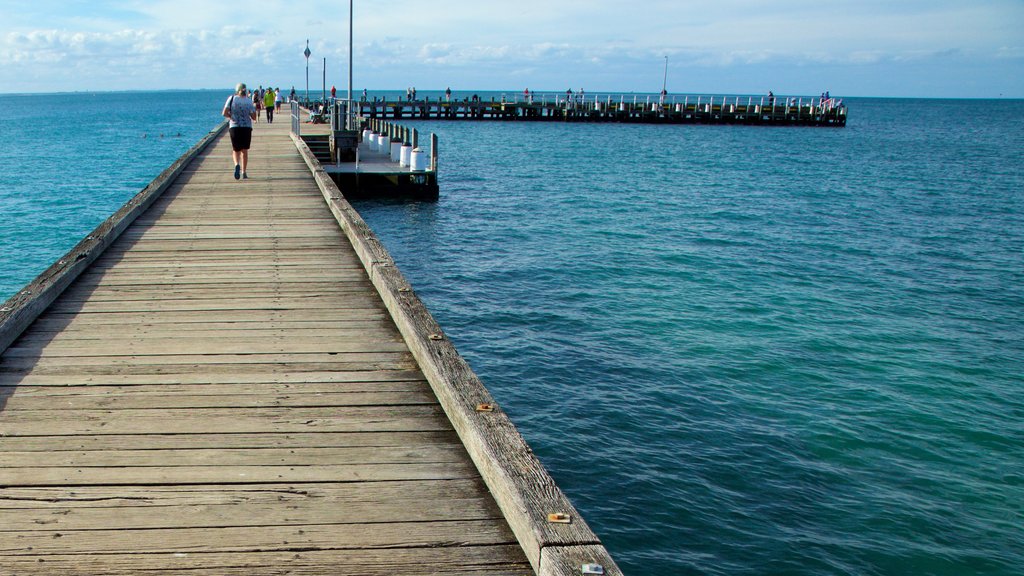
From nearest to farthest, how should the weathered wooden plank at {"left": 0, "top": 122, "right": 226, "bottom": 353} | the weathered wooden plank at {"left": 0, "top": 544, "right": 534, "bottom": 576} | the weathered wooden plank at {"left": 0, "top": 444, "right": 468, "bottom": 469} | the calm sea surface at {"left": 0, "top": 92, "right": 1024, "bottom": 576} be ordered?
1. the weathered wooden plank at {"left": 0, "top": 544, "right": 534, "bottom": 576}
2. the weathered wooden plank at {"left": 0, "top": 444, "right": 468, "bottom": 469}
3. the weathered wooden plank at {"left": 0, "top": 122, "right": 226, "bottom": 353}
4. the calm sea surface at {"left": 0, "top": 92, "right": 1024, "bottom": 576}

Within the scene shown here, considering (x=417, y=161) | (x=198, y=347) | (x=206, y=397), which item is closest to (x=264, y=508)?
(x=206, y=397)

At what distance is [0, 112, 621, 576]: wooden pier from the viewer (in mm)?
2955

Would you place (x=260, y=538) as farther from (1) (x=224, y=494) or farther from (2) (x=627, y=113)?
(2) (x=627, y=113)

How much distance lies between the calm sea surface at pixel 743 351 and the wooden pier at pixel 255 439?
305 cm

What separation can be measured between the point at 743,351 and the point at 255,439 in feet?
29.5

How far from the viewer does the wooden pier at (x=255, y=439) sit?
2.96 meters

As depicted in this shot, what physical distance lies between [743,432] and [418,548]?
6508 mm

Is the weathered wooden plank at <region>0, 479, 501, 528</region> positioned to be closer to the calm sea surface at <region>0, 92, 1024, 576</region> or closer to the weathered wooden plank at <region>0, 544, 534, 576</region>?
the weathered wooden plank at <region>0, 544, 534, 576</region>

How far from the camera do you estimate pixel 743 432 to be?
347 inches

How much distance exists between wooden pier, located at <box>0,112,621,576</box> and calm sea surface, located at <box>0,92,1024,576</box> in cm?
305

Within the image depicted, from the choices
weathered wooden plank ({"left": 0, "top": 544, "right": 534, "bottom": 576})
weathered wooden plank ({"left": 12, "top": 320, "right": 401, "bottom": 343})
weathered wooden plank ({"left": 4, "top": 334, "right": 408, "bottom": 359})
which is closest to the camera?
weathered wooden plank ({"left": 0, "top": 544, "right": 534, "bottom": 576})

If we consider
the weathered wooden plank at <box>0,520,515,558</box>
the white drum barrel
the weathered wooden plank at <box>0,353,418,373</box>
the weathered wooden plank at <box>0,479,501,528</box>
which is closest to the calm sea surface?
the white drum barrel

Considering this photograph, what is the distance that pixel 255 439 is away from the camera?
12.8 ft

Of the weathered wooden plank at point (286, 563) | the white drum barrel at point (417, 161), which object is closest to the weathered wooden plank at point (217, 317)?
the weathered wooden plank at point (286, 563)
